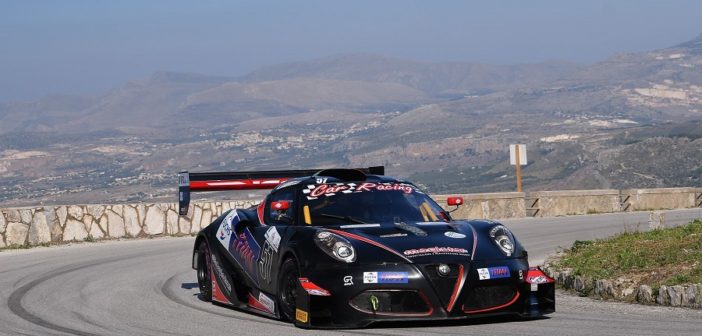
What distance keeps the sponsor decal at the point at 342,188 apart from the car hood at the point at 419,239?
739mm

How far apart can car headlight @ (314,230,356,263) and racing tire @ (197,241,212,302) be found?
9.28 feet

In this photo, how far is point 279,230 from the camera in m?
11.8

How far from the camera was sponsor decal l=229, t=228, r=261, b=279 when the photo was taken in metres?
12.1

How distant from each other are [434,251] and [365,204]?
1551 millimetres

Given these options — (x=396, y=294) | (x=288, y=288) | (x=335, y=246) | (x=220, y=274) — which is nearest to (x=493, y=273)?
(x=396, y=294)

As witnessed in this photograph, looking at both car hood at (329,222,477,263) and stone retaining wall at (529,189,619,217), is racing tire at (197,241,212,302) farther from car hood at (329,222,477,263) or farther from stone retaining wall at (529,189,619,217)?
stone retaining wall at (529,189,619,217)

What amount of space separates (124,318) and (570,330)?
4.16 metres

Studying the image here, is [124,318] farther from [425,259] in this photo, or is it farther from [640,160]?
[640,160]

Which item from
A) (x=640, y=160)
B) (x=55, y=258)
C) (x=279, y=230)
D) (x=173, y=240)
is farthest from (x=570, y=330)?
(x=640, y=160)

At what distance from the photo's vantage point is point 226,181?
61.7ft

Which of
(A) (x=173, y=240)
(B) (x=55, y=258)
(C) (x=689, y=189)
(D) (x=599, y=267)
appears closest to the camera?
(D) (x=599, y=267)

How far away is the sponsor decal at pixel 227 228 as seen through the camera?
515 inches

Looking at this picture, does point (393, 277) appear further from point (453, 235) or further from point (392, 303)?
point (453, 235)

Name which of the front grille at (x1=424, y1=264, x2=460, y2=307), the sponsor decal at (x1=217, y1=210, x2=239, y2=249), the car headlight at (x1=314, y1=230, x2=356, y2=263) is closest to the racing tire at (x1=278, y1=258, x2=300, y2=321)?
the car headlight at (x1=314, y1=230, x2=356, y2=263)
